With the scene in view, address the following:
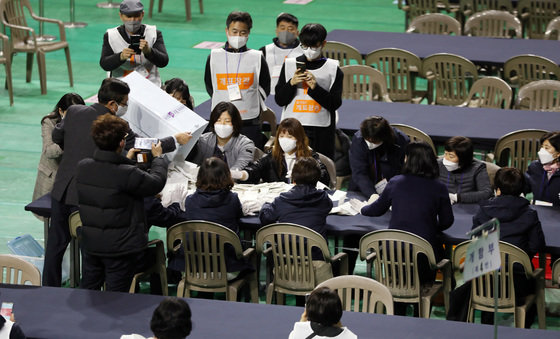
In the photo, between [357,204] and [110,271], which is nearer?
[110,271]

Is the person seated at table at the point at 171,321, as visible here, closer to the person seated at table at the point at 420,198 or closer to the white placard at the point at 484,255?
the white placard at the point at 484,255

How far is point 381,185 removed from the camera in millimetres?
7746

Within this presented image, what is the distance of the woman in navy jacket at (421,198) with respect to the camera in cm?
677

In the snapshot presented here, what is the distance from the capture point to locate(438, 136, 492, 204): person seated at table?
751cm

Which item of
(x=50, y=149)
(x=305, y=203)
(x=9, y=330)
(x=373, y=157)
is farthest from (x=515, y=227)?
(x=50, y=149)

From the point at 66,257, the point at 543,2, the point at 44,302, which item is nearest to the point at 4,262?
the point at 44,302

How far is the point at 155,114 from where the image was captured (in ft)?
25.1

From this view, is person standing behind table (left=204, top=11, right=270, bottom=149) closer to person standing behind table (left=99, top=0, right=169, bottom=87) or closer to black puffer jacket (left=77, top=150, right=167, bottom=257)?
person standing behind table (left=99, top=0, right=169, bottom=87)

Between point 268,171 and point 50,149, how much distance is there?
1.75 metres

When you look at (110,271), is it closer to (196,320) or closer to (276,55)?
(196,320)

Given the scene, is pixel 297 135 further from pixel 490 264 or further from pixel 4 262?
pixel 490 264

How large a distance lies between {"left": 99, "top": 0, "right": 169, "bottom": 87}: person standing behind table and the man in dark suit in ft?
6.33

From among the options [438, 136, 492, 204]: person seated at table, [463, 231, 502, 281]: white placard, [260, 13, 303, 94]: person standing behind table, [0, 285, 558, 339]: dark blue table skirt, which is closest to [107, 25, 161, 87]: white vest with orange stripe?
[260, 13, 303, 94]: person standing behind table

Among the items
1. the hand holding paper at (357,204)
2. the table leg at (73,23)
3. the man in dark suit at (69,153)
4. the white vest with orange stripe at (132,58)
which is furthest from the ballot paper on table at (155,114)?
the table leg at (73,23)
